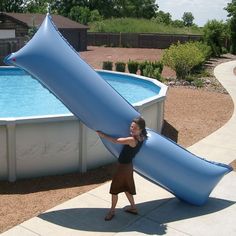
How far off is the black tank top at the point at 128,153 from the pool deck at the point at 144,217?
99cm

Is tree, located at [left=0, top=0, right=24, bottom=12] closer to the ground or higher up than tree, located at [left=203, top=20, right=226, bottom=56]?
higher up

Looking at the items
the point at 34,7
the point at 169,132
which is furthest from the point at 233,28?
the point at 34,7

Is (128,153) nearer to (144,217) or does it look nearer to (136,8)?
(144,217)

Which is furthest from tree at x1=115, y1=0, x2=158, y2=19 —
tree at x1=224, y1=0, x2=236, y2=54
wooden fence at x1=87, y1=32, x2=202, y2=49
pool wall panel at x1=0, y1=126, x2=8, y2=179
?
pool wall panel at x1=0, y1=126, x2=8, y2=179

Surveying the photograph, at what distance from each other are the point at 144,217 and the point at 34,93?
12544 millimetres

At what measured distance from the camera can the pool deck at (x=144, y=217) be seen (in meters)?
6.09

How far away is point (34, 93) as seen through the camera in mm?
18094

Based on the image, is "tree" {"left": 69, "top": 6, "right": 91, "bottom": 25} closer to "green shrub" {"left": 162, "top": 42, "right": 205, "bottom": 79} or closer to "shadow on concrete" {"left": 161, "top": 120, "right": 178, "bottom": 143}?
"green shrub" {"left": 162, "top": 42, "right": 205, "bottom": 79}

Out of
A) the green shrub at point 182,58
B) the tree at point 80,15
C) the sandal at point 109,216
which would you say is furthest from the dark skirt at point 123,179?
the tree at point 80,15

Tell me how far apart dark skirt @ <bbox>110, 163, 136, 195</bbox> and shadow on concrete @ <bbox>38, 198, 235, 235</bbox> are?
506 mm

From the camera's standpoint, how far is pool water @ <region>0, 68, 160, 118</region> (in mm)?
14922

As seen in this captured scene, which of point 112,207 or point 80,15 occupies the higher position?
point 80,15

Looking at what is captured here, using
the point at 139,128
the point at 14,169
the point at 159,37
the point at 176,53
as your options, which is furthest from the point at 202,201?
the point at 159,37

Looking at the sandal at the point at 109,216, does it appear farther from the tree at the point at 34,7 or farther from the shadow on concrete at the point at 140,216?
the tree at the point at 34,7
